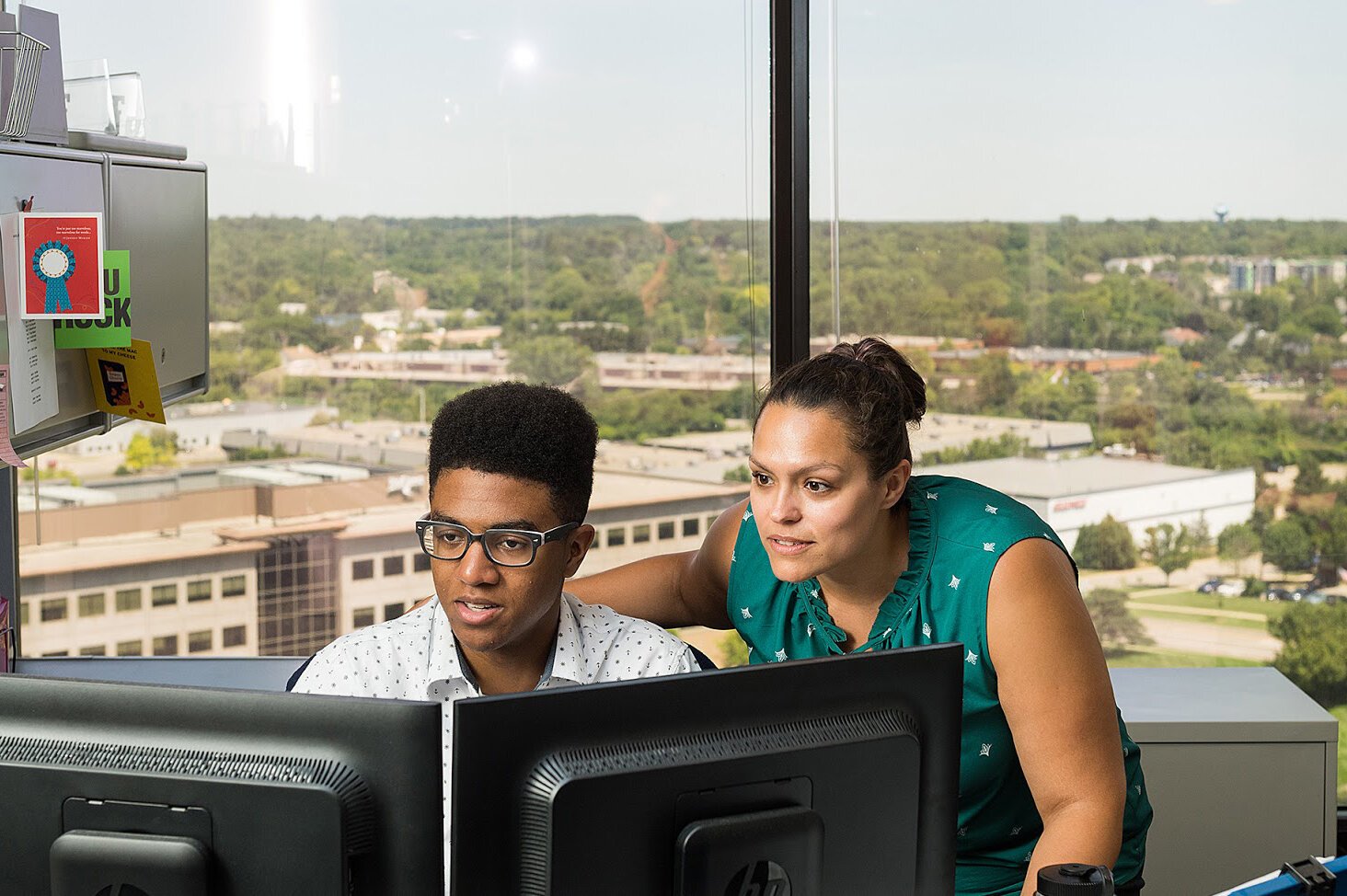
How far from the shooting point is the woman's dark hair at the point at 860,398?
1488 mm

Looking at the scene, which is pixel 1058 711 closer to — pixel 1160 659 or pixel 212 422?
pixel 1160 659

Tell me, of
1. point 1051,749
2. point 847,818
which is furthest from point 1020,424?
point 847,818

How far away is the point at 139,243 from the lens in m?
1.83

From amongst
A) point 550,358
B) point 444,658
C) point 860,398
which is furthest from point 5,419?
point 550,358

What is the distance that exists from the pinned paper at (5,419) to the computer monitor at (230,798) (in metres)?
0.72

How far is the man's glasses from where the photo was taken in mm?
1287

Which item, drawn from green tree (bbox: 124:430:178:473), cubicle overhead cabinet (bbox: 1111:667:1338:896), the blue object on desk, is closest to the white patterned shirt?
the blue object on desk

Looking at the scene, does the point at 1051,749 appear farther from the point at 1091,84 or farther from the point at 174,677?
the point at 1091,84

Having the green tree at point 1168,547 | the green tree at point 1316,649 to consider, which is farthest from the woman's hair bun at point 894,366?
the green tree at point 1316,649

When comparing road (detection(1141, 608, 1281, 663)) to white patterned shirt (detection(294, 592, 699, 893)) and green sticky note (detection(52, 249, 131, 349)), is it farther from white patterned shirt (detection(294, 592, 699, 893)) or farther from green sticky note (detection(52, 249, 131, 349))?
green sticky note (detection(52, 249, 131, 349))

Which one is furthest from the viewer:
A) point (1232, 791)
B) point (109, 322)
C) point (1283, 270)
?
point (1283, 270)

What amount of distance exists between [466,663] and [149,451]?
1.75m

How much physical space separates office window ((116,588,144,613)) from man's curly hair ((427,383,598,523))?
5.69 ft

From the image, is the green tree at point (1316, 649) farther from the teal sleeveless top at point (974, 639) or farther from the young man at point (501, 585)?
the young man at point (501, 585)
